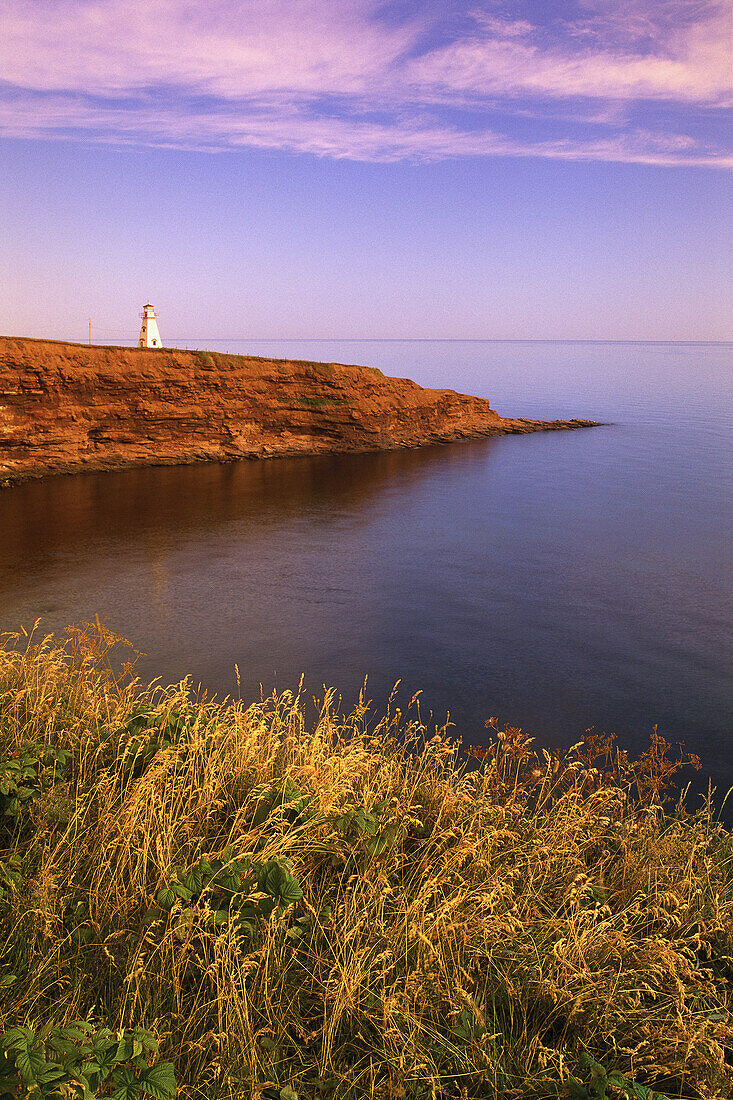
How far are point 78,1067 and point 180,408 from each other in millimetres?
25872

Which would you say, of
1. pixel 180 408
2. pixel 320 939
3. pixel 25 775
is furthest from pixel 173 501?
pixel 320 939

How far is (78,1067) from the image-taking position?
2273mm

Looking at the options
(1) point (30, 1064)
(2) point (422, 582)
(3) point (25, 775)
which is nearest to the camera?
(1) point (30, 1064)

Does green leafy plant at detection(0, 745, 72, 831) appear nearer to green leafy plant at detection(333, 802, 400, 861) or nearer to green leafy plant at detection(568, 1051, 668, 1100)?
green leafy plant at detection(333, 802, 400, 861)

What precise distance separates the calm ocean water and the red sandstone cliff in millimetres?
1233

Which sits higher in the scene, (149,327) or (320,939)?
(149,327)

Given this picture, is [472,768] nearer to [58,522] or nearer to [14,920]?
[14,920]

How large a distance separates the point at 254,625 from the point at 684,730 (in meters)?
6.52

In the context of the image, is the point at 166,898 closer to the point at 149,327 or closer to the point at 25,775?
the point at 25,775

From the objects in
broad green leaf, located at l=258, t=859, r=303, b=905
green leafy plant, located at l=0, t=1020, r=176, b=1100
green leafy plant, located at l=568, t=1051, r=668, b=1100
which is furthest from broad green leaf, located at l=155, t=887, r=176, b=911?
green leafy plant, located at l=568, t=1051, r=668, b=1100

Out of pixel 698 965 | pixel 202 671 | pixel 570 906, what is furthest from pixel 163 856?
pixel 202 671

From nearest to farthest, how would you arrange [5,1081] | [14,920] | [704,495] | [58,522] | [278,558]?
[5,1081], [14,920], [278,558], [58,522], [704,495]

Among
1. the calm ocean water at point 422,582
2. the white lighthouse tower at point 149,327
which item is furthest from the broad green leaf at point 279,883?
the white lighthouse tower at point 149,327

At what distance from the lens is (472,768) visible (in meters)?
7.72
